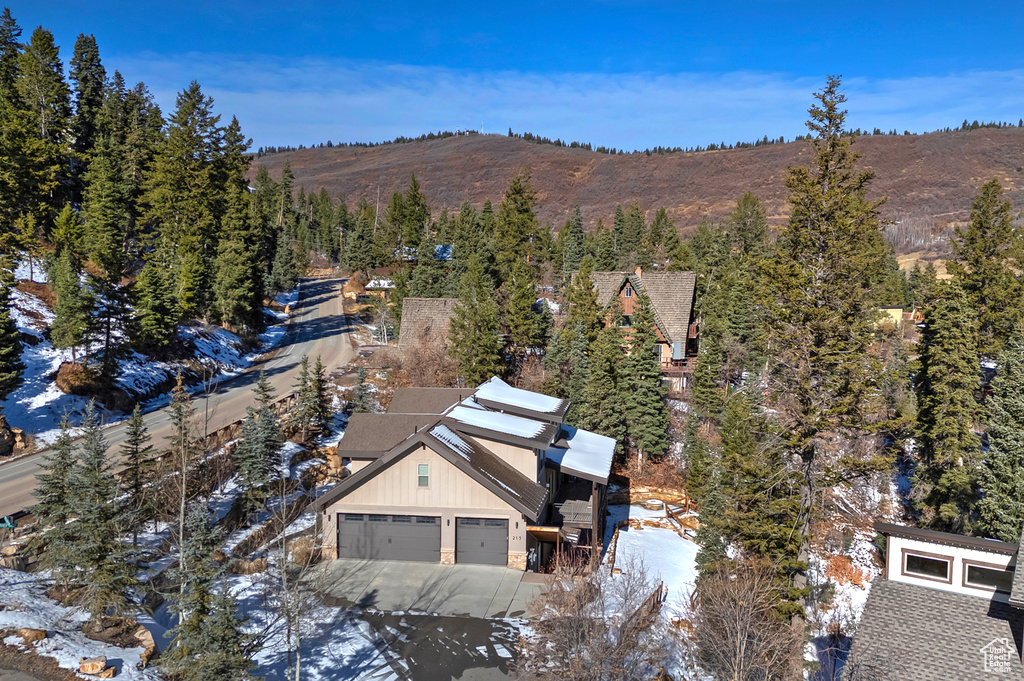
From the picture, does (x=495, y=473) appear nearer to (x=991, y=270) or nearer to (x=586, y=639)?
(x=586, y=639)

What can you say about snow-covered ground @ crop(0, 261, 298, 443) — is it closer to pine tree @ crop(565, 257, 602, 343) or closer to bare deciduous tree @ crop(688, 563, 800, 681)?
bare deciduous tree @ crop(688, 563, 800, 681)

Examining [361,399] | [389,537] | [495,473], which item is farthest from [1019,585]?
[361,399]

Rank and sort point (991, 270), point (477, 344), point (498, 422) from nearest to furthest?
1. point (498, 422)
2. point (477, 344)
3. point (991, 270)

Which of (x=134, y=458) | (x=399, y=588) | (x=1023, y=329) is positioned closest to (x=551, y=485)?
(x=399, y=588)

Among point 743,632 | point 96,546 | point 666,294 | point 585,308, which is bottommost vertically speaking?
point 743,632

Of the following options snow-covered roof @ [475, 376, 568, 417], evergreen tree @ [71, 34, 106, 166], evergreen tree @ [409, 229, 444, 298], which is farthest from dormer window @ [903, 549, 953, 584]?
evergreen tree @ [71, 34, 106, 166]

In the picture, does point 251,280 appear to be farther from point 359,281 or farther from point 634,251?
point 634,251

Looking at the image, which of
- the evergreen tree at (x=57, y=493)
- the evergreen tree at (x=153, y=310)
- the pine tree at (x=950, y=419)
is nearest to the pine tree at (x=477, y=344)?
the evergreen tree at (x=153, y=310)

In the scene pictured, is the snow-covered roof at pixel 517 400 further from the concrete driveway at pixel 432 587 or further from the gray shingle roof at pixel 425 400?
the concrete driveway at pixel 432 587
